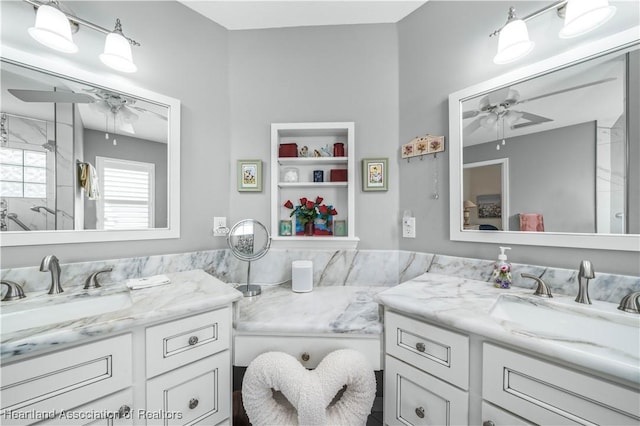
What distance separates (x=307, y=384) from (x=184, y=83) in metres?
1.83

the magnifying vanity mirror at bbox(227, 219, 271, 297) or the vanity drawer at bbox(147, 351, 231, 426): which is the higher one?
the magnifying vanity mirror at bbox(227, 219, 271, 297)

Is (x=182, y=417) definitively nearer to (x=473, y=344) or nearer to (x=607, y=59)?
(x=473, y=344)

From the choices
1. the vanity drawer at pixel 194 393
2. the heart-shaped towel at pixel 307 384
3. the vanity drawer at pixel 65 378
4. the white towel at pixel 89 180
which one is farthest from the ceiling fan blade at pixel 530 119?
the white towel at pixel 89 180

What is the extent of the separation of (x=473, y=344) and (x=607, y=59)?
1256 millimetres

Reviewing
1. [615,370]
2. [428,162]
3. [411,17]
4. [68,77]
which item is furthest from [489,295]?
[68,77]

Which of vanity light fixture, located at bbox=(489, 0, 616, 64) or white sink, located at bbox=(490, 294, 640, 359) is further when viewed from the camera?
vanity light fixture, located at bbox=(489, 0, 616, 64)

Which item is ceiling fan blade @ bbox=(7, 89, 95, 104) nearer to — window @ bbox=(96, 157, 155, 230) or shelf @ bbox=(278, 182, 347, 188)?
window @ bbox=(96, 157, 155, 230)

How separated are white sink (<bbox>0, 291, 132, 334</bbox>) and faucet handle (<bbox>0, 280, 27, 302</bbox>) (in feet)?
0.11

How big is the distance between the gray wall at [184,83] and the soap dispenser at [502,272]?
1.66 metres

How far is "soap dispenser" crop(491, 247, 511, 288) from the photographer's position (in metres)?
1.15

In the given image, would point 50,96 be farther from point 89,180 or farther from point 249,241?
point 249,241

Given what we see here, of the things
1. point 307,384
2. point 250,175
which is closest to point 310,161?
point 250,175

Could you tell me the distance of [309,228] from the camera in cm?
164

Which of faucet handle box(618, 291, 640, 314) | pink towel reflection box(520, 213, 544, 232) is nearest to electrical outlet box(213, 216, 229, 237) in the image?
pink towel reflection box(520, 213, 544, 232)
